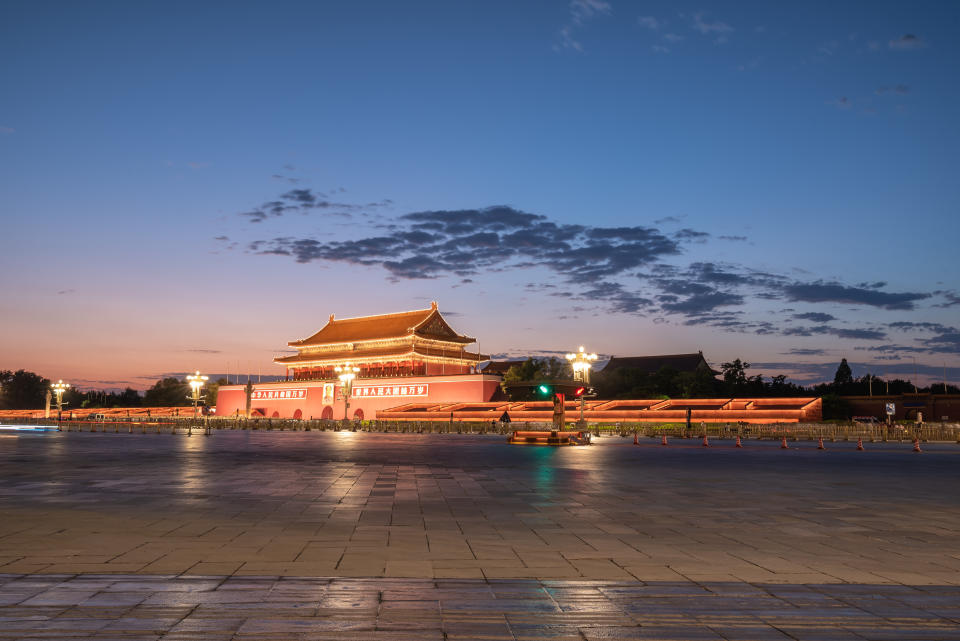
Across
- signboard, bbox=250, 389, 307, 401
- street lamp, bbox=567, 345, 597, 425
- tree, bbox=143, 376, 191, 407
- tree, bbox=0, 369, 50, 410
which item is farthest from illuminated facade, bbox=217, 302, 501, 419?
tree, bbox=0, 369, 50, 410

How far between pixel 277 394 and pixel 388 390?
17.6 m

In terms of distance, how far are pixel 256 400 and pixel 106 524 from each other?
259ft

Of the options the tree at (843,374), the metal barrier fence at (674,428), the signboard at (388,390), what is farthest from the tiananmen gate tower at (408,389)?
the tree at (843,374)

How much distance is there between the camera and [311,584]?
16.7 feet

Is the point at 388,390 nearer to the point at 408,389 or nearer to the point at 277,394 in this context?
the point at 408,389

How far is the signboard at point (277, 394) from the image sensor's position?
258 ft

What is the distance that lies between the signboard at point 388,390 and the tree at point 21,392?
71504mm

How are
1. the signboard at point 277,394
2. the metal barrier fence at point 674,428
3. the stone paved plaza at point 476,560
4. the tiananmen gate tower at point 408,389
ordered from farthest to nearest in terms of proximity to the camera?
the signboard at point 277,394, the tiananmen gate tower at point 408,389, the metal barrier fence at point 674,428, the stone paved plaza at point 476,560

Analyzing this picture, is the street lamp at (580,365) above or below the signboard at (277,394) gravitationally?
above

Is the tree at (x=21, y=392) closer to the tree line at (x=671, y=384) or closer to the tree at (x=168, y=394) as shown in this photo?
the tree at (x=168, y=394)

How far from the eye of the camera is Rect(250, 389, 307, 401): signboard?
78500mm

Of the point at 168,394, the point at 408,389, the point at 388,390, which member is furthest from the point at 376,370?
the point at 168,394

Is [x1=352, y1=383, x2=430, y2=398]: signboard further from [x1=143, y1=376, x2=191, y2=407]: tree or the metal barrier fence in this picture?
[x1=143, y1=376, x2=191, y2=407]: tree

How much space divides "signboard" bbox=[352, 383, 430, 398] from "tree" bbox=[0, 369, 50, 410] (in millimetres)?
71504
